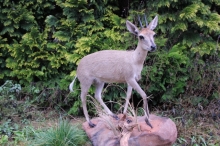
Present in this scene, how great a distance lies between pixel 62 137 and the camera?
4.46m

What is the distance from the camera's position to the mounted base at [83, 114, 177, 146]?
3.94m

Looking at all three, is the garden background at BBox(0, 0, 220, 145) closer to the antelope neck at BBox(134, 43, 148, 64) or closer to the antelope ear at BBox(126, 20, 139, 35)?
the antelope neck at BBox(134, 43, 148, 64)

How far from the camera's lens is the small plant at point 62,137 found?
4.39 metres

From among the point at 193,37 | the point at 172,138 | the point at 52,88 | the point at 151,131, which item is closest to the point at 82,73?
the point at 151,131

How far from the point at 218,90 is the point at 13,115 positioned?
416 centimetres

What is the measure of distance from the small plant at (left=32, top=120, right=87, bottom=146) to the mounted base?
304 millimetres

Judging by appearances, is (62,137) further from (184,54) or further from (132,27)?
(184,54)

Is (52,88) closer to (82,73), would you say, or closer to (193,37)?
(82,73)

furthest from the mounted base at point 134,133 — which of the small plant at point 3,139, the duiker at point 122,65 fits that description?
the small plant at point 3,139

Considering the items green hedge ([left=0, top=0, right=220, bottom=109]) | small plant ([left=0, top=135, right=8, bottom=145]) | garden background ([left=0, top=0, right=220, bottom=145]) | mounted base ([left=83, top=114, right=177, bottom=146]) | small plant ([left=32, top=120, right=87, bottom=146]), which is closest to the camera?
mounted base ([left=83, top=114, right=177, bottom=146])

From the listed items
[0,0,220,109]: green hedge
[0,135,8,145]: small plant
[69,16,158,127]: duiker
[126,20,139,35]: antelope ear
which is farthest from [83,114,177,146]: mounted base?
[0,0,220,109]: green hedge

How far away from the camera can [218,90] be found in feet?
18.9

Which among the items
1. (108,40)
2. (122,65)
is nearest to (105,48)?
(108,40)

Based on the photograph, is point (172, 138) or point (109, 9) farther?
point (109, 9)
